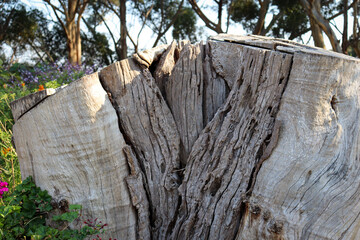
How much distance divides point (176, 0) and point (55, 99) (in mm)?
18513

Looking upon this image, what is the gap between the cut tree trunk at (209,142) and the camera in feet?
7.22

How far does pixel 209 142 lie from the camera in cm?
254

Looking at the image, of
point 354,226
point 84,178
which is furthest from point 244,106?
point 84,178

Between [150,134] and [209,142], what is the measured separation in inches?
17.0

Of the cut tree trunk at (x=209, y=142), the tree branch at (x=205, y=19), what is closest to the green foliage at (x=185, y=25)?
the tree branch at (x=205, y=19)

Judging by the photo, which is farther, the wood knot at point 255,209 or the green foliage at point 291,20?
the green foliage at point 291,20

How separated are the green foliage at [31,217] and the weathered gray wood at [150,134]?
44 centimetres

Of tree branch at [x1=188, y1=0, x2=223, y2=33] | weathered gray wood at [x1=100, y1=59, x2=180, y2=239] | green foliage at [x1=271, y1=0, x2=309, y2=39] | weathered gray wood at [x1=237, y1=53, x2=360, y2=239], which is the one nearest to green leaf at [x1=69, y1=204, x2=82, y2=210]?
weathered gray wood at [x1=100, y1=59, x2=180, y2=239]

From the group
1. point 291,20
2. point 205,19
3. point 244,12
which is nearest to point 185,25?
point 244,12

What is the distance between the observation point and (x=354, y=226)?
216cm

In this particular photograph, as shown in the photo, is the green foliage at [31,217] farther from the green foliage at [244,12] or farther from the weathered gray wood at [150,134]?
the green foliage at [244,12]

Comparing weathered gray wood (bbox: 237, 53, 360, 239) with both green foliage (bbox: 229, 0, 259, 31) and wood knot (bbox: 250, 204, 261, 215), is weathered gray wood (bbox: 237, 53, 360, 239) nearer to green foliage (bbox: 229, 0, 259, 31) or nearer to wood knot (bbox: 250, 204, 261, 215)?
wood knot (bbox: 250, 204, 261, 215)

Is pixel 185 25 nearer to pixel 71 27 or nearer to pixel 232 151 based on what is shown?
pixel 71 27

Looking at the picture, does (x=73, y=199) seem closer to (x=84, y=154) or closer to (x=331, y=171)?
(x=84, y=154)
